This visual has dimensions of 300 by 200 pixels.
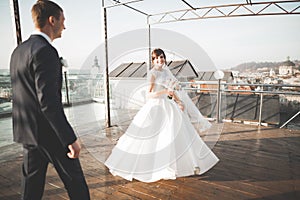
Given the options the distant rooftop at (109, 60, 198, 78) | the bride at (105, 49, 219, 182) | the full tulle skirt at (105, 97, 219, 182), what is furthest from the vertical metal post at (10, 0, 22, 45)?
the distant rooftop at (109, 60, 198, 78)

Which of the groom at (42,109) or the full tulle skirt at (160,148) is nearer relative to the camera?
the groom at (42,109)

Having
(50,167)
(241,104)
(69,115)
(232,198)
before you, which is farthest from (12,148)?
(241,104)

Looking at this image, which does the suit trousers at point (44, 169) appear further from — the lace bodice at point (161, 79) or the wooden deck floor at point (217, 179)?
the lace bodice at point (161, 79)

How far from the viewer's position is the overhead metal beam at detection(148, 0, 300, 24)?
11.7 ft

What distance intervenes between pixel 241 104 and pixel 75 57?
5896mm

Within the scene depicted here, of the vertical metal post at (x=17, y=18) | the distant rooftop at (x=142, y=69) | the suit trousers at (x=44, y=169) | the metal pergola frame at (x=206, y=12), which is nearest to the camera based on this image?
the suit trousers at (x=44, y=169)

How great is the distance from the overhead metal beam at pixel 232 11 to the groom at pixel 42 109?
3.78 meters

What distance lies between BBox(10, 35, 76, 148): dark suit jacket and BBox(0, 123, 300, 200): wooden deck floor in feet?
3.03

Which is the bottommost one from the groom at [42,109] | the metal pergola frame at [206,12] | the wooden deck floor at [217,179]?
the wooden deck floor at [217,179]

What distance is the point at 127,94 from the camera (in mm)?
6367

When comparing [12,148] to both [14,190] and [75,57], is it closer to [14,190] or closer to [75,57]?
[14,190]

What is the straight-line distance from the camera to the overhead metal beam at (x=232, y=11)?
11.7ft

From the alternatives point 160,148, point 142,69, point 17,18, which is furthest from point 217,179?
point 142,69

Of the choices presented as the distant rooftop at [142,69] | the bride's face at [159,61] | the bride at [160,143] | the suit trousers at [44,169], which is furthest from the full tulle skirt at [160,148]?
the distant rooftop at [142,69]
